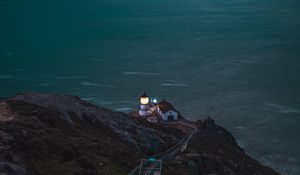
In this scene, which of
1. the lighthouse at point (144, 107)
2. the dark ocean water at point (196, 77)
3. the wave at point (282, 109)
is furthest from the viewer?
the wave at point (282, 109)

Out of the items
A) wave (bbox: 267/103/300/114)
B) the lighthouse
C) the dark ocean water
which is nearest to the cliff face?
the lighthouse

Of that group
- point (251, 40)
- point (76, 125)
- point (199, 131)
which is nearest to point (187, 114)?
point (199, 131)

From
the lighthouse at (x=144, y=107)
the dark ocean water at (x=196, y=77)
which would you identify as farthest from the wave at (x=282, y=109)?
the lighthouse at (x=144, y=107)

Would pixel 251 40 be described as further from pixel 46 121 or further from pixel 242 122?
pixel 46 121

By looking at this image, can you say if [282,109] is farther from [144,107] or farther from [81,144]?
[81,144]

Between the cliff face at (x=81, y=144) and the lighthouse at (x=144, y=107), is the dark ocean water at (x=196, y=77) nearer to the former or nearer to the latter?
the lighthouse at (x=144, y=107)

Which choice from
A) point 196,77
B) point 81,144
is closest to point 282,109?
point 196,77

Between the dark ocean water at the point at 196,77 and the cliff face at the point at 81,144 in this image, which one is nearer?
the cliff face at the point at 81,144

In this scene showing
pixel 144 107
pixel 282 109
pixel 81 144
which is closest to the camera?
pixel 81 144
